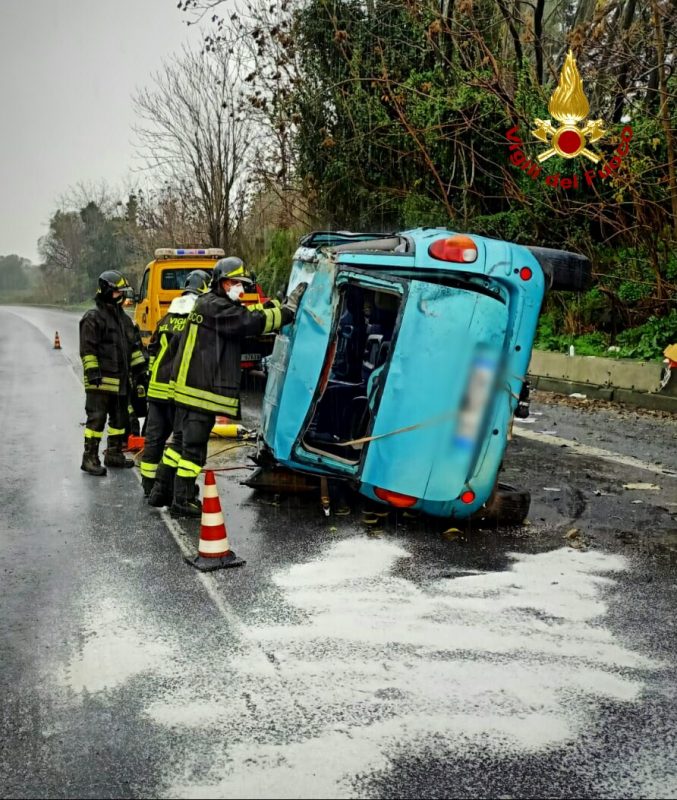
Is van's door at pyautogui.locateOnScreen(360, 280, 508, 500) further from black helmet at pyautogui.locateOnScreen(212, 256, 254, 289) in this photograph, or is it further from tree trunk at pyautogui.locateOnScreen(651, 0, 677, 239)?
tree trunk at pyautogui.locateOnScreen(651, 0, 677, 239)

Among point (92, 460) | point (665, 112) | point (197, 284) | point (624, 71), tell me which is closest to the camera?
point (197, 284)

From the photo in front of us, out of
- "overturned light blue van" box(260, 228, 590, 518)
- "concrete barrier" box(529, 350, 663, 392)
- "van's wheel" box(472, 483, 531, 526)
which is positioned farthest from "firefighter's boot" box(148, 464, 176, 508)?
"concrete barrier" box(529, 350, 663, 392)

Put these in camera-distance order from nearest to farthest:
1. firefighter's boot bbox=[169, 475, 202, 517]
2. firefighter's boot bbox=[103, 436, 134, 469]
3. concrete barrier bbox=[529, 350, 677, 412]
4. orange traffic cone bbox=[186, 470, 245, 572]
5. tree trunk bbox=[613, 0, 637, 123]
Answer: orange traffic cone bbox=[186, 470, 245, 572] → firefighter's boot bbox=[169, 475, 202, 517] → firefighter's boot bbox=[103, 436, 134, 469] → concrete barrier bbox=[529, 350, 677, 412] → tree trunk bbox=[613, 0, 637, 123]

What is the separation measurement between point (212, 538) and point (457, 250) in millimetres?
2349

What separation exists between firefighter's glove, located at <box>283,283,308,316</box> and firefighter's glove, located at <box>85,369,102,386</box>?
274 cm

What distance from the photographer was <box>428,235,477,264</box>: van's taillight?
554 centimetres

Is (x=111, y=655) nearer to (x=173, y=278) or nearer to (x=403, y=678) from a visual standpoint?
(x=403, y=678)

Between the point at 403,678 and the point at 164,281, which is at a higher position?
the point at 164,281

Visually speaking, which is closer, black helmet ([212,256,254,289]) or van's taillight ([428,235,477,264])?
van's taillight ([428,235,477,264])

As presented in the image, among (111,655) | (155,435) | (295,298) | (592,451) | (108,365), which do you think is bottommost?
(592,451)

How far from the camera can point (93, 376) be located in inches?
329

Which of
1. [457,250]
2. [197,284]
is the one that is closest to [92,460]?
[197,284]

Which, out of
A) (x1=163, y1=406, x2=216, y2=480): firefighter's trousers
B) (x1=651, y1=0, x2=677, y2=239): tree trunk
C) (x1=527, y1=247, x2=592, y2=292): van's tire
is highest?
(x1=651, y1=0, x2=677, y2=239): tree trunk

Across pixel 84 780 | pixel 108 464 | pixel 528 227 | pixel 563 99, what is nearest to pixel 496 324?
pixel 84 780
